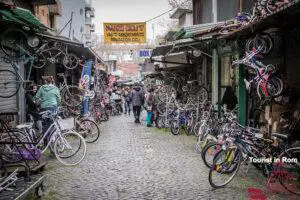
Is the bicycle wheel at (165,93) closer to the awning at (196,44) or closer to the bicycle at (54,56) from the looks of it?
the awning at (196,44)

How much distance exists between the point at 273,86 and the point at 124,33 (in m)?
16.7

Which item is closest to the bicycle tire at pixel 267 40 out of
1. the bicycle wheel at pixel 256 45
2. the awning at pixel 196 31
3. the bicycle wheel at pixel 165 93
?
the bicycle wheel at pixel 256 45

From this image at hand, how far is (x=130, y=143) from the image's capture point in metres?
16.0

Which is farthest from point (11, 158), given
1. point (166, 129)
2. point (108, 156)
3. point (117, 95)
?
point (117, 95)

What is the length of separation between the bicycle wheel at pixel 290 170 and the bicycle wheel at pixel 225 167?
918 millimetres

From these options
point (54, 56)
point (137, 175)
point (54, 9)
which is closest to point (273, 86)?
point (137, 175)

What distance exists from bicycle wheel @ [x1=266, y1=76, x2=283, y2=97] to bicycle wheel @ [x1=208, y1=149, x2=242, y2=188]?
2.67 metres

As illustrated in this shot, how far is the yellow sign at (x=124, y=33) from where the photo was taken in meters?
26.5

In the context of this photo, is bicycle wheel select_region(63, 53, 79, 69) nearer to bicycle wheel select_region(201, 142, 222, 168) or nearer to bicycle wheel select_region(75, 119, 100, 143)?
bicycle wheel select_region(75, 119, 100, 143)

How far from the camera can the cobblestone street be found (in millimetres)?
8344

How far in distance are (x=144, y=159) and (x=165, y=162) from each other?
30.3 inches

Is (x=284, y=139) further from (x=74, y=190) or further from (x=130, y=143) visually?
(x=130, y=143)

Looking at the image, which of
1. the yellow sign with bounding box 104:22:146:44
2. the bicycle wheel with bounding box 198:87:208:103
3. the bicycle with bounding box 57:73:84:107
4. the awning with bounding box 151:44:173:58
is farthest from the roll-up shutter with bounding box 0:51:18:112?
the yellow sign with bounding box 104:22:146:44

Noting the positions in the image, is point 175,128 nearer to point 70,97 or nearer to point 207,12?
point 70,97
